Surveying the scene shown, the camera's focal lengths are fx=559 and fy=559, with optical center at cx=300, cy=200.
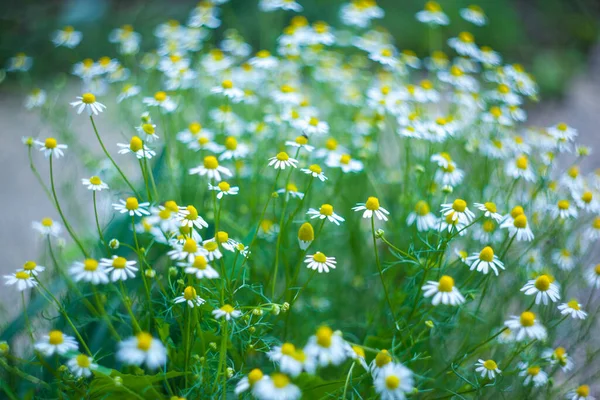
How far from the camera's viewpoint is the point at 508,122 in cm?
136

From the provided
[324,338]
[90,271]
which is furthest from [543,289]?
[90,271]

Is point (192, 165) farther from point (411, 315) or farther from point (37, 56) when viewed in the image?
point (37, 56)

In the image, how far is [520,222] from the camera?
0.97 metres

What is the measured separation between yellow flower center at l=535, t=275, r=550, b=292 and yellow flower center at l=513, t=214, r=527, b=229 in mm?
106

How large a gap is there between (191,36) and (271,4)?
0.83 ft

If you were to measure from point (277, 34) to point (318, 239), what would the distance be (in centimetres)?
146

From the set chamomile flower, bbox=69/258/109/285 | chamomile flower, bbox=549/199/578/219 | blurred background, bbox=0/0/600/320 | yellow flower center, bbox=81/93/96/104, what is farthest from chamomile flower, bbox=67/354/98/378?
blurred background, bbox=0/0/600/320

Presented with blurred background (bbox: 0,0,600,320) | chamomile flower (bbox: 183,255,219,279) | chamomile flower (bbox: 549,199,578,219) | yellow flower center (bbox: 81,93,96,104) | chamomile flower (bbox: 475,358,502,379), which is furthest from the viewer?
blurred background (bbox: 0,0,600,320)

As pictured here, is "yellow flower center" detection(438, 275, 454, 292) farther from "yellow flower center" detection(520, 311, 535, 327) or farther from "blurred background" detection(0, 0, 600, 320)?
"blurred background" detection(0, 0, 600, 320)

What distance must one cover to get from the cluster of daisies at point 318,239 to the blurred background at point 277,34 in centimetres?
77

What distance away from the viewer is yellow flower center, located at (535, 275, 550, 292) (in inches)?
35.4

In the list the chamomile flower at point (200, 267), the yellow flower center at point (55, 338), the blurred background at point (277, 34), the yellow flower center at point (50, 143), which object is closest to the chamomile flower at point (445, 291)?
the chamomile flower at point (200, 267)

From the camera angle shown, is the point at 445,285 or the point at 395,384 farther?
the point at 445,285

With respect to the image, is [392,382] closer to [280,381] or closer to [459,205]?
[280,381]
